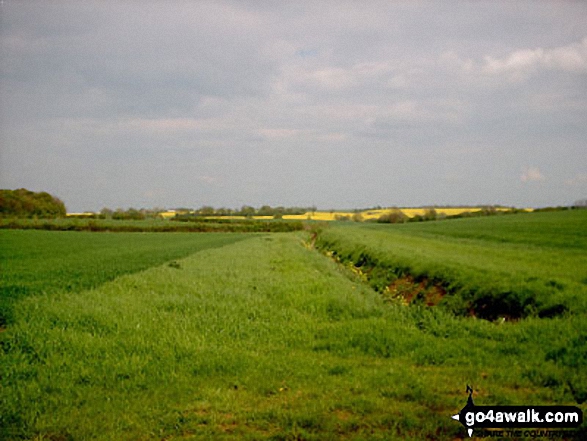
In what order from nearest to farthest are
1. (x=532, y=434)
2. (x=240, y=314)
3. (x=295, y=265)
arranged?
(x=532, y=434) < (x=240, y=314) < (x=295, y=265)

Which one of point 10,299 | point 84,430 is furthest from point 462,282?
point 10,299

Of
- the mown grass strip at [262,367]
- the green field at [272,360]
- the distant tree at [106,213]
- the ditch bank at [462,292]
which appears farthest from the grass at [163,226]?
the mown grass strip at [262,367]

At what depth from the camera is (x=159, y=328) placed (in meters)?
9.88

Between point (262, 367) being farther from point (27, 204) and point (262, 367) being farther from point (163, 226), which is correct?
point (163, 226)

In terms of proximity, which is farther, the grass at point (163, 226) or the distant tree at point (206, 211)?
the distant tree at point (206, 211)

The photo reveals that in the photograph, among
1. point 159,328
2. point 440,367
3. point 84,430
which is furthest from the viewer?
point 159,328

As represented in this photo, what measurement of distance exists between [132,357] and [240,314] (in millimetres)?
3659

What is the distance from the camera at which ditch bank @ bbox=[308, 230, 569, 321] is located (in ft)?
39.0

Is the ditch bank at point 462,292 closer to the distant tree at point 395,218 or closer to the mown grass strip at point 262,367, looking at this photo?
the mown grass strip at point 262,367

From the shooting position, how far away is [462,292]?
14766 mm

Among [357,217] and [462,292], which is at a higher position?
[357,217]

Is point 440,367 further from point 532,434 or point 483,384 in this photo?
point 532,434

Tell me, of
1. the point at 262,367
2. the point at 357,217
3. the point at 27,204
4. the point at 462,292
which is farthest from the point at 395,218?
the point at 262,367

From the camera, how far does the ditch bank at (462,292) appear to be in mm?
11891
